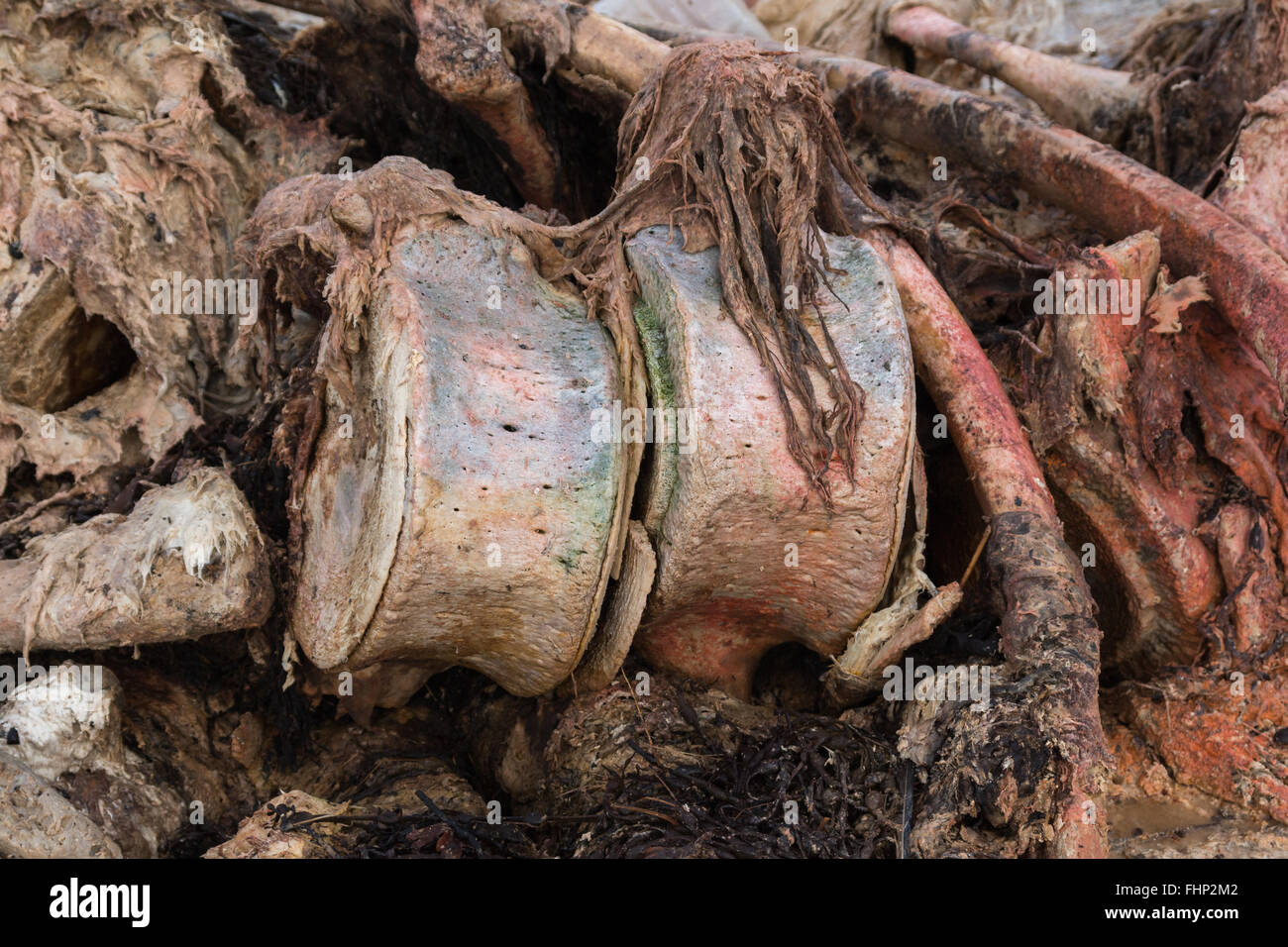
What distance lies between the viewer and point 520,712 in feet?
10.8

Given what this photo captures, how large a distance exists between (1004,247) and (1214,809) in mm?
1929

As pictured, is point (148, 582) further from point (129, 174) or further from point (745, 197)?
point (745, 197)

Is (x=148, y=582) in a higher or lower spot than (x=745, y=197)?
lower

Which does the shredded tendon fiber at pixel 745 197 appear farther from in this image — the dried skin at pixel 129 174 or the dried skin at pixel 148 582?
the dried skin at pixel 129 174

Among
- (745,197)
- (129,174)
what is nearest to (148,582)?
(129,174)

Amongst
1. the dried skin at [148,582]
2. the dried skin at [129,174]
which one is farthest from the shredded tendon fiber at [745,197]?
the dried skin at [129,174]

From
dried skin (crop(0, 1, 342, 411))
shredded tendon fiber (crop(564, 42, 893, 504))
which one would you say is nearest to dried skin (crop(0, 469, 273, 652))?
dried skin (crop(0, 1, 342, 411))

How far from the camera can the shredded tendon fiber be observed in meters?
2.91

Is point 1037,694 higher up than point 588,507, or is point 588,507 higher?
point 588,507

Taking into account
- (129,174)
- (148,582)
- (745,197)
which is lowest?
(148,582)

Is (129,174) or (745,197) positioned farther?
(129,174)

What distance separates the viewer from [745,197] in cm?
305
